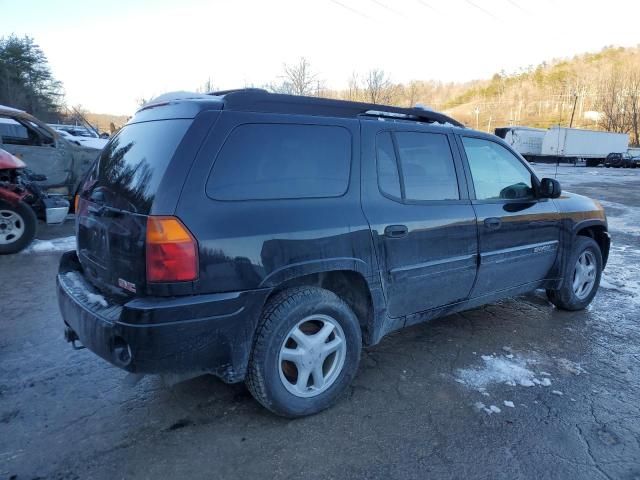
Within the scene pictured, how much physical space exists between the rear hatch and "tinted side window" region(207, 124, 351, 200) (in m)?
0.28

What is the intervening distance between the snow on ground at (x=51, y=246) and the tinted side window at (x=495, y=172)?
19.8 ft

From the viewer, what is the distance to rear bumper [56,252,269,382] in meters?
2.26

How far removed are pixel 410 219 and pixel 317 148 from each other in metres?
0.81

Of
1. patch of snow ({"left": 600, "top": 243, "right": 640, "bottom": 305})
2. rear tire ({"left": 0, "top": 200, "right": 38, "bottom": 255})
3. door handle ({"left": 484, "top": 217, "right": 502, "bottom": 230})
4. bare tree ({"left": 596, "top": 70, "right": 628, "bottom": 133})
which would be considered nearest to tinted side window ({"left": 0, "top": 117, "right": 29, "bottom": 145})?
rear tire ({"left": 0, "top": 200, "right": 38, "bottom": 255})

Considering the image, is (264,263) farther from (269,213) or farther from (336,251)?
(336,251)

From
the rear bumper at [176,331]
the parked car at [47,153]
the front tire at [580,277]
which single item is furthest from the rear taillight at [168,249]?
the parked car at [47,153]

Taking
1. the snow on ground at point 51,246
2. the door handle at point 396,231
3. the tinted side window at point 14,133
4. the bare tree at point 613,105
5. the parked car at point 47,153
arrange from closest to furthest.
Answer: the door handle at point 396,231 < the snow on ground at point 51,246 < the parked car at point 47,153 < the tinted side window at point 14,133 < the bare tree at point 613,105

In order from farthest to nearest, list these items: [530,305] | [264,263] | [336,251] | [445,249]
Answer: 1. [530,305]
2. [445,249]
3. [336,251]
4. [264,263]

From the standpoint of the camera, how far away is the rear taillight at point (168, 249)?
7.47 ft

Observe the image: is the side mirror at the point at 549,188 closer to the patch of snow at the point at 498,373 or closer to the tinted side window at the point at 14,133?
the patch of snow at the point at 498,373

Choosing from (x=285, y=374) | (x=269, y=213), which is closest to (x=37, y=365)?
(x=285, y=374)

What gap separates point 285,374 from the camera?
2.80 meters

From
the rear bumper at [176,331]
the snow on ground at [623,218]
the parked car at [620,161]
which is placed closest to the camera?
the rear bumper at [176,331]

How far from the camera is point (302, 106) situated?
286 centimetres
